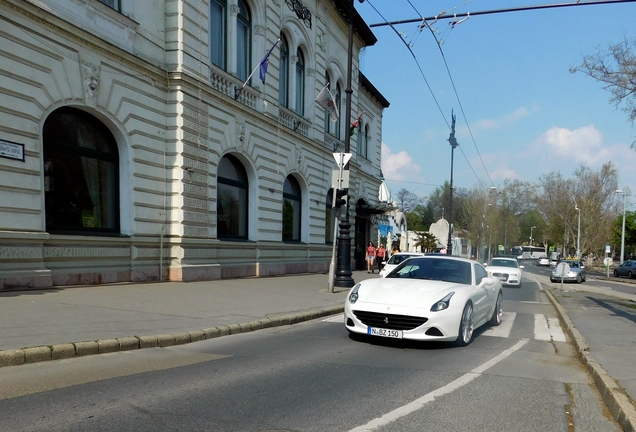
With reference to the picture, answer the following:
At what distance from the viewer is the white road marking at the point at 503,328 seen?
9.30 m

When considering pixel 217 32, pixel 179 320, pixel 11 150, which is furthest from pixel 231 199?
pixel 179 320

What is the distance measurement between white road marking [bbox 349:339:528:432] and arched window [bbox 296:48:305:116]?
58.1 feet

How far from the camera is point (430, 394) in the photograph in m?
5.16

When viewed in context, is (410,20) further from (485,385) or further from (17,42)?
(485,385)

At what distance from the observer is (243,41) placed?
18422 millimetres

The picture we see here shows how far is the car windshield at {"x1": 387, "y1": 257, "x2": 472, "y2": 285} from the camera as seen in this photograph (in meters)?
8.48

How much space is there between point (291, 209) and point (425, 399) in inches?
719

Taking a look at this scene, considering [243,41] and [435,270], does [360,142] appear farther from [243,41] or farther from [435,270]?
[435,270]

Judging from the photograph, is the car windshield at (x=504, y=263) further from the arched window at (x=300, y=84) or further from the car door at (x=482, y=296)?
the car door at (x=482, y=296)

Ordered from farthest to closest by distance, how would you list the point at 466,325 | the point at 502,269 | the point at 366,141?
the point at 366,141 → the point at 502,269 → the point at 466,325

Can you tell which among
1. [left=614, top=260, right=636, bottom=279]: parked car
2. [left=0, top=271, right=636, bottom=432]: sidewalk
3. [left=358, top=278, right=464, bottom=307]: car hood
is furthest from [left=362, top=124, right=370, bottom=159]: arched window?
[left=614, top=260, right=636, bottom=279]: parked car

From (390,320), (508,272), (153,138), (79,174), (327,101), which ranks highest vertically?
(327,101)

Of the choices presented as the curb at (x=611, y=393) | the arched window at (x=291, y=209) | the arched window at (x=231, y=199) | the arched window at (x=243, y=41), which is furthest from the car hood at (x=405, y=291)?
the arched window at (x=291, y=209)

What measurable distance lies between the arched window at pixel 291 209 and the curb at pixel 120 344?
12645 mm
